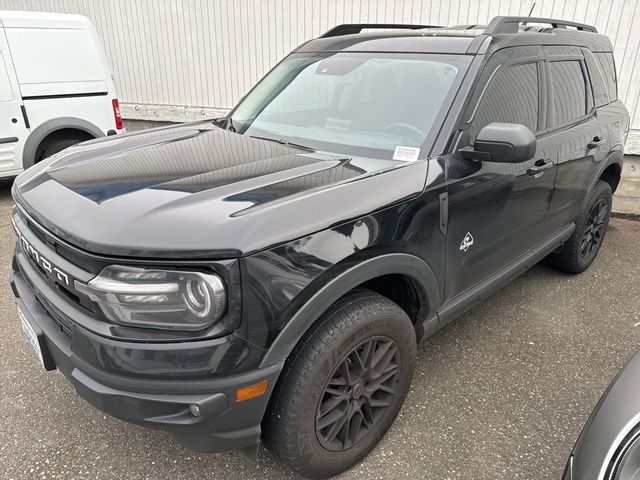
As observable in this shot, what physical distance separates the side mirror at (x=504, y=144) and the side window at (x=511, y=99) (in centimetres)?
19

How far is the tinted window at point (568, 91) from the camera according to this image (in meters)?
3.16

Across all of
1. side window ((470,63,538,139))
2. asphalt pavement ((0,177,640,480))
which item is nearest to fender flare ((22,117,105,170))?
asphalt pavement ((0,177,640,480))

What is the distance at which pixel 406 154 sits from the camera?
2.28 metres

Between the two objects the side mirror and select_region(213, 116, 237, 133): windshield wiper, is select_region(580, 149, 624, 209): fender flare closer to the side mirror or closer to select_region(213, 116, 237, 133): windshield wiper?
the side mirror

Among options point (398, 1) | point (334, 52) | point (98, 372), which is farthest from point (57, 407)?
point (398, 1)

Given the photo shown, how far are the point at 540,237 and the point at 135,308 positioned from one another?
103 inches

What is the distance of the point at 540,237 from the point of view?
10.5 feet

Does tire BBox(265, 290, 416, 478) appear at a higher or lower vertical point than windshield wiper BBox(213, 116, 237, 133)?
lower

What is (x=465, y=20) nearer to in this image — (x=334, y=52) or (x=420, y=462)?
(x=334, y=52)

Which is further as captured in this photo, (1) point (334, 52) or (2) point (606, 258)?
(2) point (606, 258)

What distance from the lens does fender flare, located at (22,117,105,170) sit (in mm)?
5539

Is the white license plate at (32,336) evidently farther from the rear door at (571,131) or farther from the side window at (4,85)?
the side window at (4,85)

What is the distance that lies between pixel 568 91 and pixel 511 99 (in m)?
0.90

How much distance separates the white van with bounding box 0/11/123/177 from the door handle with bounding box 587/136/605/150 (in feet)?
17.0
